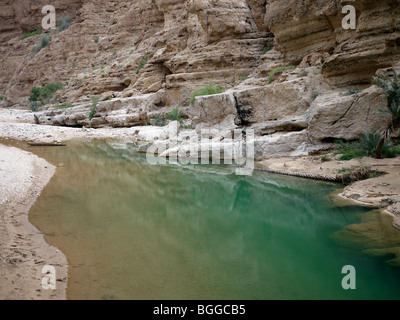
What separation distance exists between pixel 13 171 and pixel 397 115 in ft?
29.5

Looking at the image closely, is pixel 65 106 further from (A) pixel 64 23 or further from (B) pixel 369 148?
(B) pixel 369 148

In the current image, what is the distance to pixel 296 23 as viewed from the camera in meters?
13.1

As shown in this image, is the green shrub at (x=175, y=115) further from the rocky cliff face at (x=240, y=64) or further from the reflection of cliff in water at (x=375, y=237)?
the reflection of cliff in water at (x=375, y=237)

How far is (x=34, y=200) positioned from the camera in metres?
5.80

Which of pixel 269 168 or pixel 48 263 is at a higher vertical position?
pixel 269 168

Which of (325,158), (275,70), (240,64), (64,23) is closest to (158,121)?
(240,64)

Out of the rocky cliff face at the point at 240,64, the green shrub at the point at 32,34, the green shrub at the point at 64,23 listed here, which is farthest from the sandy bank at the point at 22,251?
the green shrub at the point at 32,34

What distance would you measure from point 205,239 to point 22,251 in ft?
7.43

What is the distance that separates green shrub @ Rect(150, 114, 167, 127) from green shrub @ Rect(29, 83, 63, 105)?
18.5 m

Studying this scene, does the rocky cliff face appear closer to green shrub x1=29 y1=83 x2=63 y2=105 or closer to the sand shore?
the sand shore

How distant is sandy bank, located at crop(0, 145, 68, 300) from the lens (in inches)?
114

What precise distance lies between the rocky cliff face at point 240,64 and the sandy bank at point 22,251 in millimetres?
6943

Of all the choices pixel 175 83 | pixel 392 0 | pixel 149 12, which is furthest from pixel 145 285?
pixel 149 12

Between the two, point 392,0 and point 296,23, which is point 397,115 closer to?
point 392,0
